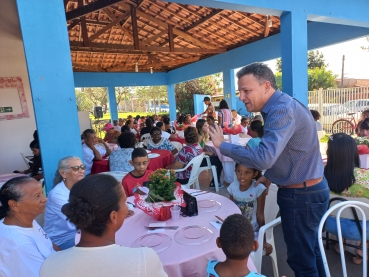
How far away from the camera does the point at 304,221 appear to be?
1.75 meters

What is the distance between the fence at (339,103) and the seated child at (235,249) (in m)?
10.7

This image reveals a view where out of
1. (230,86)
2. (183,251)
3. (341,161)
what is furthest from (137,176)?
(230,86)

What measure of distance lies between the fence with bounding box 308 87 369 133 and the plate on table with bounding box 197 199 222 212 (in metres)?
9.94

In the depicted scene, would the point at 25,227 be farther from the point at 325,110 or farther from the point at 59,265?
the point at 325,110

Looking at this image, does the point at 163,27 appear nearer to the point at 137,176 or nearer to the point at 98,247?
the point at 137,176

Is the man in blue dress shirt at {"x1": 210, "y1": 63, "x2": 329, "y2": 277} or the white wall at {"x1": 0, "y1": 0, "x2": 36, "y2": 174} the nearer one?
the man in blue dress shirt at {"x1": 210, "y1": 63, "x2": 329, "y2": 277}

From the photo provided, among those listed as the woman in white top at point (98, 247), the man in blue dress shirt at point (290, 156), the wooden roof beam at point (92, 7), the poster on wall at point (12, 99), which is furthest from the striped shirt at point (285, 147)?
the poster on wall at point (12, 99)

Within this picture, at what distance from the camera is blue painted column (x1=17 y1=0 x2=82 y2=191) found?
243 cm

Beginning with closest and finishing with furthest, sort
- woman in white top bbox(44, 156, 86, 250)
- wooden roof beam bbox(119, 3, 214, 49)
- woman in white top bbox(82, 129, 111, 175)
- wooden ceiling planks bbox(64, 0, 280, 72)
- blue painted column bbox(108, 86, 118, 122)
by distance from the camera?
woman in white top bbox(44, 156, 86, 250) < woman in white top bbox(82, 129, 111, 175) < wooden ceiling planks bbox(64, 0, 280, 72) < wooden roof beam bbox(119, 3, 214, 49) < blue painted column bbox(108, 86, 118, 122)

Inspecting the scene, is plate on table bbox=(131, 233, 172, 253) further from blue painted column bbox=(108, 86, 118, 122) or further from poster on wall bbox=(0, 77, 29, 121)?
blue painted column bbox=(108, 86, 118, 122)

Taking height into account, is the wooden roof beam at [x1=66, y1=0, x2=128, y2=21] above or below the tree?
below

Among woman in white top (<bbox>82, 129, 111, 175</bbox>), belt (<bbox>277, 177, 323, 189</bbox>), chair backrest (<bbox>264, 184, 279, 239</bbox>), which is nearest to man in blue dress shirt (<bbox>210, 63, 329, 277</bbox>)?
belt (<bbox>277, 177, 323, 189</bbox>)

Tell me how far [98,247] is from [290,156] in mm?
1269

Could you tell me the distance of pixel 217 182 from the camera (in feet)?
16.5
